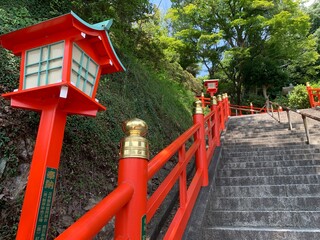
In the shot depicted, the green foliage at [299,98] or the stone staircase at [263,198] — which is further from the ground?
the green foliage at [299,98]

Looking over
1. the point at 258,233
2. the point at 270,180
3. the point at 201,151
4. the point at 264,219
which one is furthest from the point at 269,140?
the point at 258,233

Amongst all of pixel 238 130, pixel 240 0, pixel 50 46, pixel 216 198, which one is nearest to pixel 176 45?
pixel 240 0

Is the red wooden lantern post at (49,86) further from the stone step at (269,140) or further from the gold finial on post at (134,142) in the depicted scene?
the stone step at (269,140)

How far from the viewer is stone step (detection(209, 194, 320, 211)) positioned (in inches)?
124

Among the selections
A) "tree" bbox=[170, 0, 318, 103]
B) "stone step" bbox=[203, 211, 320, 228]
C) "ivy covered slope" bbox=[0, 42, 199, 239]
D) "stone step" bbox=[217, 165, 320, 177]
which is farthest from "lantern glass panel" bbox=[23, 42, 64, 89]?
"tree" bbox=[170, 0, 318, 103]

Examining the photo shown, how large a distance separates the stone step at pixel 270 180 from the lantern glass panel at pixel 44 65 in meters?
2.95

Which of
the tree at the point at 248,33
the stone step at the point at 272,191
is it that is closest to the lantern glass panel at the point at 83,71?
the stone step at the point at 272,191

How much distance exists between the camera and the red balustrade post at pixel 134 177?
4.59 feet

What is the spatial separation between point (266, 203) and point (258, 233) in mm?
766

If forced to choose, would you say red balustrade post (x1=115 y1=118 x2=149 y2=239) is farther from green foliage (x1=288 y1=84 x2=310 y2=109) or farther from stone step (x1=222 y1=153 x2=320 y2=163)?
green foliage (x1=288 y1=84 x2=310 y2=109)

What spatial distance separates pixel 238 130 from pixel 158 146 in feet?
13.1

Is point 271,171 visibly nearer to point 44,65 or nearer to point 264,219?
point 264,219

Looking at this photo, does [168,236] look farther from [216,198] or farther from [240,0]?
[240,0]

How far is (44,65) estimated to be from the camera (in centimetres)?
194
